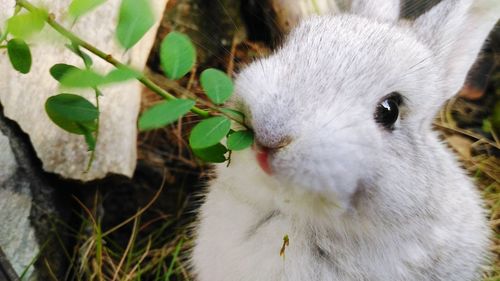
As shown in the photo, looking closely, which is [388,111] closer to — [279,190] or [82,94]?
[279,190]

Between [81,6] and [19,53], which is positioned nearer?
[81,6]

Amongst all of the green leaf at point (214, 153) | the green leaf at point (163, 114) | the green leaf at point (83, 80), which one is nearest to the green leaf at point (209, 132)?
the green leaf at point (163, 114)

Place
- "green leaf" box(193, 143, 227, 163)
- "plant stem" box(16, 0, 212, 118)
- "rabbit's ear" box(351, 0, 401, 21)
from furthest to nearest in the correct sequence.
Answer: "rabbit's ear" box(351, 0, 401, 21) < "green leaf" box(193, 143, 227, 163) < "plant stem" box(16, 0, 212, 118)

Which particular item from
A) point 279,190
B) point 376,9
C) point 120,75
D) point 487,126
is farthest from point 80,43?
point 487,126

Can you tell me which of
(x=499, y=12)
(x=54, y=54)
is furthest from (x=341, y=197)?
(x=54, y=54)

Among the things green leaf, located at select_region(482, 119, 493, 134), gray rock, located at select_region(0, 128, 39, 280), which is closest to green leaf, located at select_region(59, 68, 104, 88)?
gray rock, located at select_region(0, 128, 39, 280)

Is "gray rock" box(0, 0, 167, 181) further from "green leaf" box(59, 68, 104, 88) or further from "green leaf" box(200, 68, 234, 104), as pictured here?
"green leaf" box(59, 68, 104, 88)
